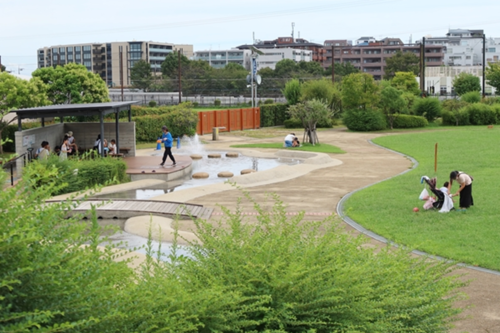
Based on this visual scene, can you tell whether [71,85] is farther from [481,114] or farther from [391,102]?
[481,114]

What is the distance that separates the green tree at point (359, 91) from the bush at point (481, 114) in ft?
27.2

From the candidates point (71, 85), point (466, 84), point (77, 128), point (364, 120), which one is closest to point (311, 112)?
point (77, 128)

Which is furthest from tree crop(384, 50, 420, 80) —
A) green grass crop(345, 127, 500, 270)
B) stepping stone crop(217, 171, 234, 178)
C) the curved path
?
stepping stone crop(217, 171, 234, 178)

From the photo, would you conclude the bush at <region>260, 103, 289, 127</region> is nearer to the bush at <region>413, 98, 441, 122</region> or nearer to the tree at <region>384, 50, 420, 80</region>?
the bush at <region>413, 98, 441, 122</region>

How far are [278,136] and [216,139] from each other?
497 centimetres

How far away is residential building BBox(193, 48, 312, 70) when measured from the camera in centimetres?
15162

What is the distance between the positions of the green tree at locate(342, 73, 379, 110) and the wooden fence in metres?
7.37

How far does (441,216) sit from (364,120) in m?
34.7

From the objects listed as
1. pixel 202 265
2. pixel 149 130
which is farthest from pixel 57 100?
pixel 202 265

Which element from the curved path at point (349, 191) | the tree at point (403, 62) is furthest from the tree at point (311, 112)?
the tree at point (403, 62)

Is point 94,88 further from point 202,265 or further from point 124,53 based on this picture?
point 124,53

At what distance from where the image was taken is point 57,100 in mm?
45969

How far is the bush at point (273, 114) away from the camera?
54938 millimetres

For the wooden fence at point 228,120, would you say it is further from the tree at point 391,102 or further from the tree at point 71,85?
the tree at point 391,102
